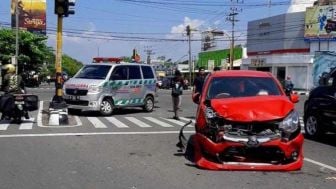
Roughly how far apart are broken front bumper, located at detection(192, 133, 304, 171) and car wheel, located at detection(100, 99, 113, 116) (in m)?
11.0

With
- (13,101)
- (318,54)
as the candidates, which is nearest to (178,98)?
(13,101)

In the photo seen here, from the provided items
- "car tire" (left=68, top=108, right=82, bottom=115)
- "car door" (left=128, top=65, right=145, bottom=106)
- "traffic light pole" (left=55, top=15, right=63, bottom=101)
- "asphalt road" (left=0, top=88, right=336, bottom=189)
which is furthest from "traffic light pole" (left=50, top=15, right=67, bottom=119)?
"car door" (left=128, top=65, right=145, bottom=106)

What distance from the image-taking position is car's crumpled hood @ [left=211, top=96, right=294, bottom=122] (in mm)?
8898

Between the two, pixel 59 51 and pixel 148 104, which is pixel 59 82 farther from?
pixel 148 104

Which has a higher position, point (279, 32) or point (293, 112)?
point (279, 32)

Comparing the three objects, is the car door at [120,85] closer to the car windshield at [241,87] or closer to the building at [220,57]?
the car windshield at [241,87]

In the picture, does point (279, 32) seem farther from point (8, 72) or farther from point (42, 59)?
point (8, 72)

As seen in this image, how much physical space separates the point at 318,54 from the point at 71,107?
32.3m

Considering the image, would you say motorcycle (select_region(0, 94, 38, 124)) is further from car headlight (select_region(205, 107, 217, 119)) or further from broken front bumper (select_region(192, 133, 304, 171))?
broken front bumper (select_region(192, 133, 304, 171))

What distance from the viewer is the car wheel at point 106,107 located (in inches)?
777

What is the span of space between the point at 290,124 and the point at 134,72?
1271 centimetres

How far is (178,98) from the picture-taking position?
19.2m

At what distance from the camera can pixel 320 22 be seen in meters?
60.0

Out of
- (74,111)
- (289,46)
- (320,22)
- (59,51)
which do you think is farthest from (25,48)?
(59,51)
